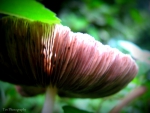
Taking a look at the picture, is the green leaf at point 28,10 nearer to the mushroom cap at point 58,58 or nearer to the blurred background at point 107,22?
the mushroom cap at point 58,58

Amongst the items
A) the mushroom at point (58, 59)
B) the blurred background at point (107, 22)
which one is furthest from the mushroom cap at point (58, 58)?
the blurred background at point (107, 22)

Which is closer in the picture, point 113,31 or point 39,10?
point 39,10

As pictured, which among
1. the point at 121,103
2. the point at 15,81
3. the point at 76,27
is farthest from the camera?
the point at 76,27

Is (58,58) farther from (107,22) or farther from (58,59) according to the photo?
(107,22)

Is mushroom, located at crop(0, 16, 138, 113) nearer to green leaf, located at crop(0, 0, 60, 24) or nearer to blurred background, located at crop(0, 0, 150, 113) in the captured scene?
green leaf, located at crop(0, 0, 60, 24)

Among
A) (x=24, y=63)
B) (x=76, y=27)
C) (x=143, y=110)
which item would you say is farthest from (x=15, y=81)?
(x=76, y=27)

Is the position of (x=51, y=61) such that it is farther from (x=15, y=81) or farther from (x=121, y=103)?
(x=121, y=103)

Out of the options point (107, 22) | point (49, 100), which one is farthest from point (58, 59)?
point (107, 22)
